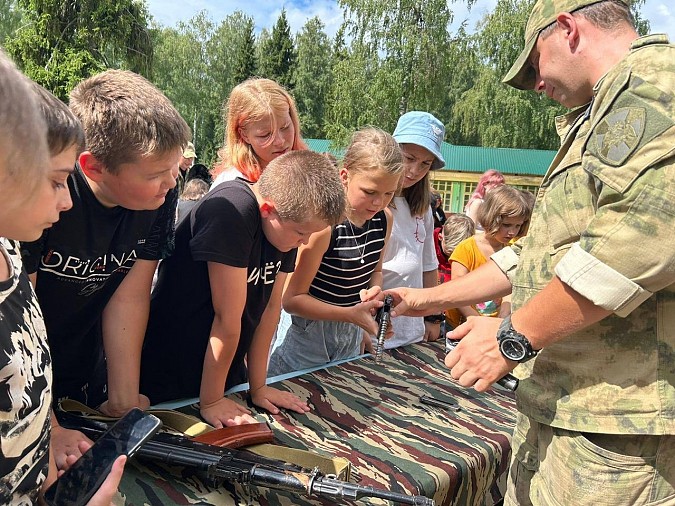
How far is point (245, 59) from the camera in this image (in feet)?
116

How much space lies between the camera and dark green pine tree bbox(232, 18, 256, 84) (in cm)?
3516

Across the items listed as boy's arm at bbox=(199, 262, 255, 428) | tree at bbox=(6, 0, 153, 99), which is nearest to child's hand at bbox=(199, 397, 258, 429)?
boy's arm at bbox=(199, 262, 255, 428)

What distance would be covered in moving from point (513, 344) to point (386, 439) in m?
0.58

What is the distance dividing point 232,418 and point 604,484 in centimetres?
102

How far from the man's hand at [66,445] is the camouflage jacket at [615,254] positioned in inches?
44.0

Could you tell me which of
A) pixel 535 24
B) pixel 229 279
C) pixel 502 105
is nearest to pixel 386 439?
pixel 229 279

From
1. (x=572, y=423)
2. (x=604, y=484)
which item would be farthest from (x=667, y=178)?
(x=604, y=484)

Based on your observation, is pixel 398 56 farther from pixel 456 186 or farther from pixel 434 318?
pixel 434 318

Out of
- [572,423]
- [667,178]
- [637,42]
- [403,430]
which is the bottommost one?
[403,430]

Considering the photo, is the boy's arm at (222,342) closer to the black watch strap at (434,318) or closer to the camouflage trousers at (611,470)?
the camouflage trousers at (611,470)

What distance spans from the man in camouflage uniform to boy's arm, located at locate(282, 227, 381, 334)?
761 mm

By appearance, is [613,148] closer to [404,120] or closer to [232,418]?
[232,418]

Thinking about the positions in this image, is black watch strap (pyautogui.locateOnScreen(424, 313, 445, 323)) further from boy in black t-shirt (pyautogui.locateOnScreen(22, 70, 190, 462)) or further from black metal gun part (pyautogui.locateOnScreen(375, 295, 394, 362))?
boy in black t-shirt (pyautogui.locateOnScreen(22, 70, 190, 462))

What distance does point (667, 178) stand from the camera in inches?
44.6
